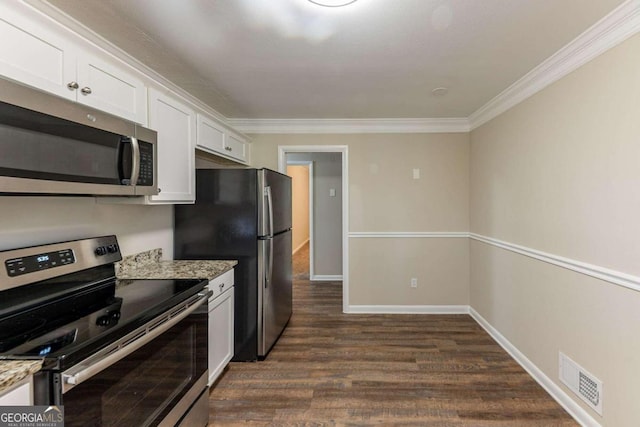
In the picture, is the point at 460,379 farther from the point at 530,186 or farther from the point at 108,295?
the point at 108,295

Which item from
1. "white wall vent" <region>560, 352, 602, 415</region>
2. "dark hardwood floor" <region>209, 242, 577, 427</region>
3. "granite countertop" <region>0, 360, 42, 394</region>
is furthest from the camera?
"dark hardwood floor" <region>209, 242, 577, 427</region>

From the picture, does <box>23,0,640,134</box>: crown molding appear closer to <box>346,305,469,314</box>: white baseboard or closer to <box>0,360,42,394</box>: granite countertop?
<box>0,360,42,394</box>: granite countertop

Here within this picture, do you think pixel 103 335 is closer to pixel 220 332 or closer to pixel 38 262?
pixel 38 262

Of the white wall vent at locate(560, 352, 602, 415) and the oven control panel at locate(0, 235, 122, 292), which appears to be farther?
the white wall vent at locate(560, 352, 602, 415)

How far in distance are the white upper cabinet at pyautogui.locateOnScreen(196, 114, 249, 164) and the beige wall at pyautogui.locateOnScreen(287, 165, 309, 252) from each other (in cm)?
455

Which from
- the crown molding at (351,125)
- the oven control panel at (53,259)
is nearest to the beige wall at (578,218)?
the crown molding at (351,125)

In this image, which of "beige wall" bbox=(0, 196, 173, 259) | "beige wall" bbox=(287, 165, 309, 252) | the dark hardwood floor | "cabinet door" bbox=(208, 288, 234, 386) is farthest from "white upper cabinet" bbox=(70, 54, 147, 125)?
"beige wall" bbox=(287, 165, 309, 252)

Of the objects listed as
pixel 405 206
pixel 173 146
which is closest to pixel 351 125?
pixel 405 206

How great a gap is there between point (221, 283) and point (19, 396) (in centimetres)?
144

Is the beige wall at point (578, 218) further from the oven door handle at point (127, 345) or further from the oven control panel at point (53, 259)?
the oven control panel at point (53, 259)

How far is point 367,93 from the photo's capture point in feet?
9.57

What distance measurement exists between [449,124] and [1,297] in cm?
405

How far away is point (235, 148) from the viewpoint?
344 cm

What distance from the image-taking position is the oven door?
1090 mm
